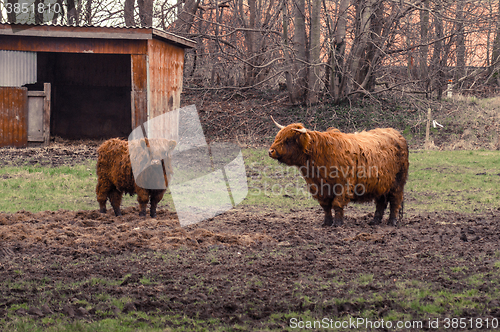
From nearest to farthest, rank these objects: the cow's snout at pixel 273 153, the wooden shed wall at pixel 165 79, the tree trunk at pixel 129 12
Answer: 1. the cow's snout at pixel 273 153
2. the wooden shed wall at pixel 165 79
3. the tree trunk at pixel 129 12

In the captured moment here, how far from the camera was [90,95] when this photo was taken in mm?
20359

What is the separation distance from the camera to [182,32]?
73.6 feet

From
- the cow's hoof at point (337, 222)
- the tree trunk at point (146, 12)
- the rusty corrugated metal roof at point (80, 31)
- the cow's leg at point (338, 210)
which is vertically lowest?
the cow's hoof at point (337, 222)

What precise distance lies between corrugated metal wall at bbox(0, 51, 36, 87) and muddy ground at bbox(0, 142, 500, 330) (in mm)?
9087

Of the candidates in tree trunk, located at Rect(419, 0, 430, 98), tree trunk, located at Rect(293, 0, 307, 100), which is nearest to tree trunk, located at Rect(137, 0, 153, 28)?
tree trunk, located at Rect(293, 0, 307, 100)

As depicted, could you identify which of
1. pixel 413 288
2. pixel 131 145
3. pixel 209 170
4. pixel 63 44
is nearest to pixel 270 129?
pixel 209 170

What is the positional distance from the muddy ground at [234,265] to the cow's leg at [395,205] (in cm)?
29

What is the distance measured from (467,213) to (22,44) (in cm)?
1337

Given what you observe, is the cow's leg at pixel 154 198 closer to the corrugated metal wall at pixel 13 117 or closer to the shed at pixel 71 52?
the shed at pixel 71 52

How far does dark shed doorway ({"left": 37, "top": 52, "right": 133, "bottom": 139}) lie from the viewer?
20125 millimetres

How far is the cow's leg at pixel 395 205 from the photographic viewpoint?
8.41 m

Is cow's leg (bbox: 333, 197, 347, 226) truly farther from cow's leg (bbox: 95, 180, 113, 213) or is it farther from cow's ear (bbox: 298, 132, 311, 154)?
cow's leg (bbox: 95, 180, 113, 213)

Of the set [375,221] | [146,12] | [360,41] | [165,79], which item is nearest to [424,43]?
[360,41]

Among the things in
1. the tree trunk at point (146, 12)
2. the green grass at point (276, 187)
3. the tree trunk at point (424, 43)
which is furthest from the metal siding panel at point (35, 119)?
the tree trunk at point (424, 43)
